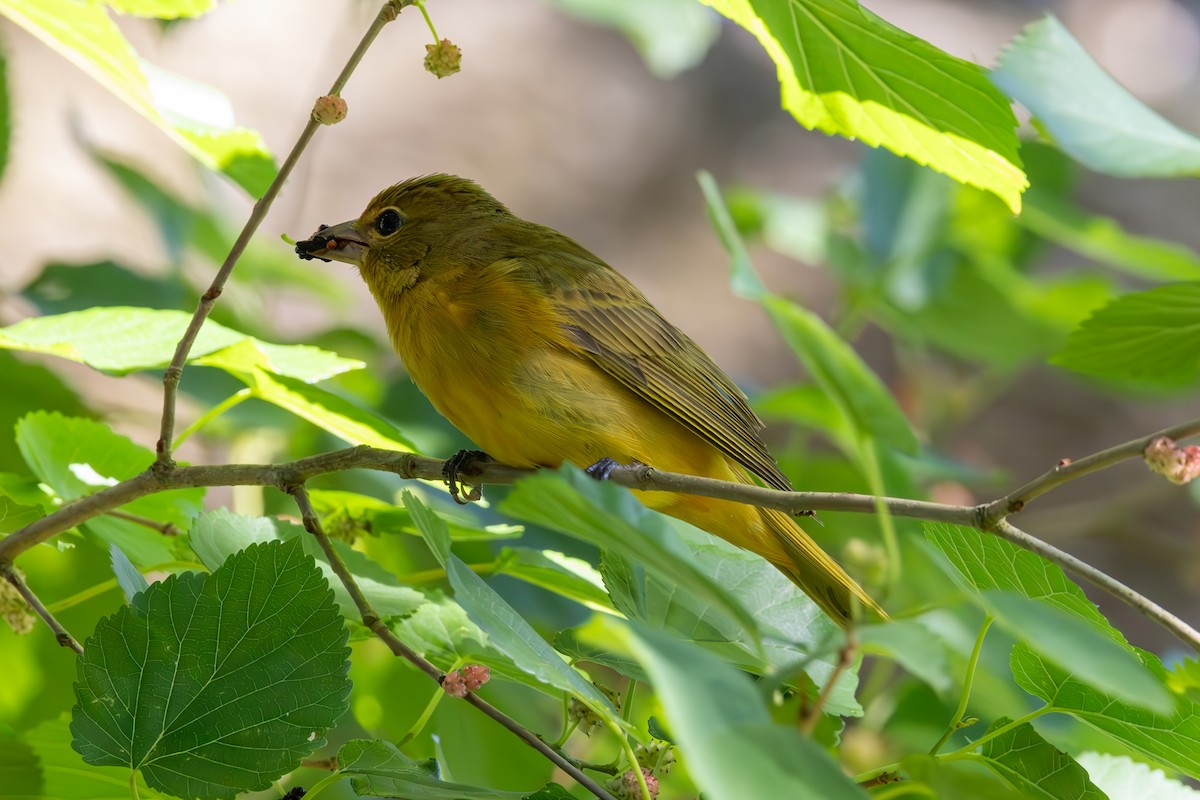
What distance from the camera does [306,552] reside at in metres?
2.13

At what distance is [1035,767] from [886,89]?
107 cm

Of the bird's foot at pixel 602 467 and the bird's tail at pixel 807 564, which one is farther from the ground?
the bird's foot at pixel 602 467

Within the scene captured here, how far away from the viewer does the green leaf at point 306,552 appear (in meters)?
1.94

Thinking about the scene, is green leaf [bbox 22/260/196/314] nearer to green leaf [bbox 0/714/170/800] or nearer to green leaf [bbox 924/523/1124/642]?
green leaf [bbox 0/714/170/800]

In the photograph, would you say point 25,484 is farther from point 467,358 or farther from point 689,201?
point 689,201

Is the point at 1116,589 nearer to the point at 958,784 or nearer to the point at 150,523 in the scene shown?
the point at 958,784

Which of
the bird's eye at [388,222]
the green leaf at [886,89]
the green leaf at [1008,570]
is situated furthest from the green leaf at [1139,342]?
the bird's eye at [388,222]

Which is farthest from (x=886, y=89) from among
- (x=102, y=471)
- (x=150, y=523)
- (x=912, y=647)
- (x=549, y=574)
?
(x=102, y=471)

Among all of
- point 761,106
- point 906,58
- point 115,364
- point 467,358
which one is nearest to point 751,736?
point 906,58

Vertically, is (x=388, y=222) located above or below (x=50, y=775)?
above

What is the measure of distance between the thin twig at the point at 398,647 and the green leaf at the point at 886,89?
1028 millimetres

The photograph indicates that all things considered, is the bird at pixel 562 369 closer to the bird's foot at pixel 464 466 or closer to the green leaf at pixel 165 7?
the bird's foot at pixel 464 466

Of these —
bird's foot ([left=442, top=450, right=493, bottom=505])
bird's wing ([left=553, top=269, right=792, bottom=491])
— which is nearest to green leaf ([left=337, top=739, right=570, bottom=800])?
bird's foot ([left=442, top=450, right=493, bottom=505])

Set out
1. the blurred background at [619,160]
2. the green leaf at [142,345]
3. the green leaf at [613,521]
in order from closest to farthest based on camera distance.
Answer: the green leaf at [613,521]
the green leaf at [142,345]
the blurred background at [619,160]
